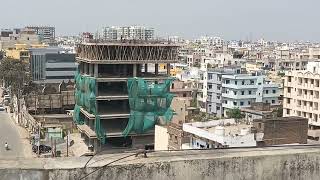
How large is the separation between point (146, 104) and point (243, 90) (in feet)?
34.2

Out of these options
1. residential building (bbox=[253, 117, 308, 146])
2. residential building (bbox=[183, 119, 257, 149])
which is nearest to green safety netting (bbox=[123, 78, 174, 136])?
residential building (bbox=[183, 119, 257, 149])

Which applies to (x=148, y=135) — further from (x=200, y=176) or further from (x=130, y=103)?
(x=200, y=176)

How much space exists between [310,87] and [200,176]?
26.6m

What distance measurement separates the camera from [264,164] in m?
4.04

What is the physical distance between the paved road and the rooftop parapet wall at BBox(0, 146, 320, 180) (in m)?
19.4

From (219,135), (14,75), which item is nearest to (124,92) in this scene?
(219,135)

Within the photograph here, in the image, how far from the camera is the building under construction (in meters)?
26.6

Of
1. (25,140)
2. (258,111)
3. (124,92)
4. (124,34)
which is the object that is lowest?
(25,140)

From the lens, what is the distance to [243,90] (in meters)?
35.3

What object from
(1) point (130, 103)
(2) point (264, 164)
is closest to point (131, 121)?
(1) point (130, 103)

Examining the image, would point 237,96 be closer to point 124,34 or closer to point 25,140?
point 124,34

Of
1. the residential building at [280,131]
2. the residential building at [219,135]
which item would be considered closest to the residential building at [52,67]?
the residential building at [219,135]

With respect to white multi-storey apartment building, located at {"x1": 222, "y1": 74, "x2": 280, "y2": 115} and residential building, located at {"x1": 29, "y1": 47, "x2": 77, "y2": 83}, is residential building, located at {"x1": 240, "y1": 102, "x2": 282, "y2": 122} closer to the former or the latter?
white multi-storey apartment building, located at {"x1": 222, "y1": 74, "x2": 280, "y2": 115}

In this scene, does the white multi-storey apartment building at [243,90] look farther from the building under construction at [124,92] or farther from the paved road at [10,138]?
the paved road at [10,138]
